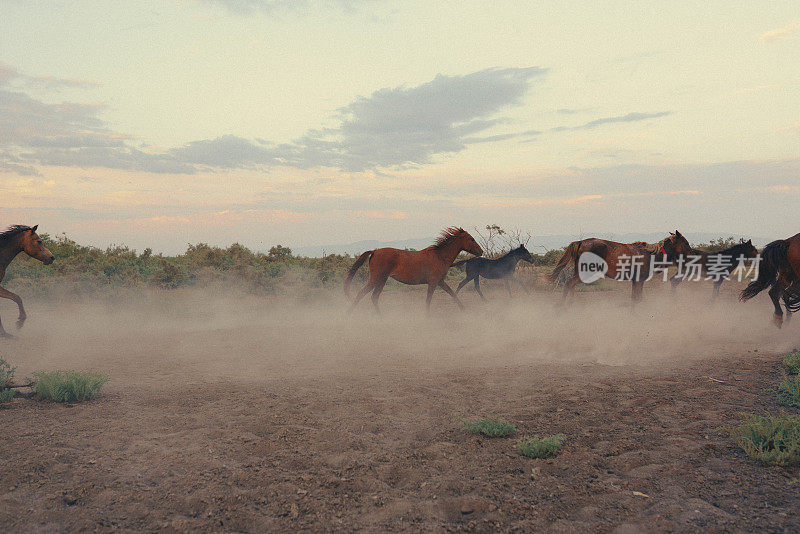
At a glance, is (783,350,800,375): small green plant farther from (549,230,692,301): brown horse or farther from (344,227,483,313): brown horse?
(344,227,483,313): brown horse

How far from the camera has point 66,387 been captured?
5.74 m

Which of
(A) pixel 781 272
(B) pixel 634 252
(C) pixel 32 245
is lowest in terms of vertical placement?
(A) pixel 781 272

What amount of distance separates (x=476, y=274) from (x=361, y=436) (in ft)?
36.6

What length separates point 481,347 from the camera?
9109 millimetres

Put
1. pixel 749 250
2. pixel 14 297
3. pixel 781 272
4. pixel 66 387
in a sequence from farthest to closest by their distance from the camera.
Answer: pixel 749 250, pixel 14 297, pixel 781 272, pixel 66 387

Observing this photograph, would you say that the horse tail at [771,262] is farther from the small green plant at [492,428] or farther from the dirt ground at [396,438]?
the small green plant at [492,428]

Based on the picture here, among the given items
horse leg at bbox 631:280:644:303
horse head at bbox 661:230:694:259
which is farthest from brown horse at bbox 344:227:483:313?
horse head at bbox 661:230:694:259

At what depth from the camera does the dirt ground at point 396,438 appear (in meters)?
3.21

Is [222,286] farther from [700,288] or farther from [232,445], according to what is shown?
[700,288]

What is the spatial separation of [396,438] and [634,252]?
10699mm

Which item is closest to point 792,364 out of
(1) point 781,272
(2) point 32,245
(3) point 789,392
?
(3) point 789,392

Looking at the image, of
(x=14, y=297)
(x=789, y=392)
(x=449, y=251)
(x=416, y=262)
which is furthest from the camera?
(x=449, y=251)

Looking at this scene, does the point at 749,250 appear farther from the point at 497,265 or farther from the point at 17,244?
the point at 17,244

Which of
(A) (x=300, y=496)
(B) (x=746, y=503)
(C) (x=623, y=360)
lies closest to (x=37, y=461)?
(A) (x=300, y=496)
